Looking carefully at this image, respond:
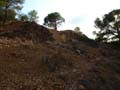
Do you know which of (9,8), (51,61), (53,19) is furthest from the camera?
(53,19)

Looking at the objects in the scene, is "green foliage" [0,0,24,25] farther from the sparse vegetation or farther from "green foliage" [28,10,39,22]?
"green foliage" [28,10,39,22]

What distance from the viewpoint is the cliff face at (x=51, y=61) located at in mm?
24766

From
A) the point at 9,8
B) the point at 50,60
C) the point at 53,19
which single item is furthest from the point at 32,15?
the point at 50,60

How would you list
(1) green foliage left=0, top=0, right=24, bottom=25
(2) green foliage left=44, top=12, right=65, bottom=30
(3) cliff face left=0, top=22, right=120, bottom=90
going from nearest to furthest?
(3) cliff face left=0, top=22, right=120, bottom=90, (1) green foliage left=0, top=0, right=24, bottom=25, (2) green foliage left=44, top=12, right=65, bottom=30

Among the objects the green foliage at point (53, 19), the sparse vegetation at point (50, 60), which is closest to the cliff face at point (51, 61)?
the sparse vegetation at point (50, 60)

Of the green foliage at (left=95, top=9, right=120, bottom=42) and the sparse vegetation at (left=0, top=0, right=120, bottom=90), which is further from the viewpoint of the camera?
the green foliage at (left=95, top=9, right=120, bottom=42)

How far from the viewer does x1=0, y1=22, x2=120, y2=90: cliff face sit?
81.3ft

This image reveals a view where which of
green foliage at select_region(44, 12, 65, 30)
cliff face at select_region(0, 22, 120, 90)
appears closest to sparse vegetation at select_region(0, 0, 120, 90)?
cliff face at select_region(0, 22, 120, 90)

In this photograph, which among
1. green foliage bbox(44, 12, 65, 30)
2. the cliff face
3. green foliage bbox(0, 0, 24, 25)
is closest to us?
the cliff face

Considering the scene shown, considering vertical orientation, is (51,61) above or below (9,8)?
below

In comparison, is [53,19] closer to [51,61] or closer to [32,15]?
[32,15]

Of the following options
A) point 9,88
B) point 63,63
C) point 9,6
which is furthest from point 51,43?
point 9,88

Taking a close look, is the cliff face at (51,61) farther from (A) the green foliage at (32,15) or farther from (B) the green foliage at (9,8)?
(A) the green foliage at (32,15)

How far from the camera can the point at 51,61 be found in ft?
97.3
